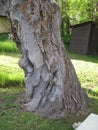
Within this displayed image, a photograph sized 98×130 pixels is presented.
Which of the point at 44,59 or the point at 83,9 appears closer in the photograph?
the point at 44,59

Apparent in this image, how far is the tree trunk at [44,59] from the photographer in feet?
15.4

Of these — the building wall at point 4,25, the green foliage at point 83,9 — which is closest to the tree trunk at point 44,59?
the building wall at point 4,25

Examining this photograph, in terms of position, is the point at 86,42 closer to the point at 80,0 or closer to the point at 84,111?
the point at 80,0

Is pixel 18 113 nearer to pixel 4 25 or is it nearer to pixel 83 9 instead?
pixel 4 25

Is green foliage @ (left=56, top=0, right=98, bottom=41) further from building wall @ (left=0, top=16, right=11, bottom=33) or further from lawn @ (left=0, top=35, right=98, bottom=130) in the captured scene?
building wall @ (left=0, top=16, right=11, bottom=33)

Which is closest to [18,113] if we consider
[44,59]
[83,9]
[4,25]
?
[44,59]

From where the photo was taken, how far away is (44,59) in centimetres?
488

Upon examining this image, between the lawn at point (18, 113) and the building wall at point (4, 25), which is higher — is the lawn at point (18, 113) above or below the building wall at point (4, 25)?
below

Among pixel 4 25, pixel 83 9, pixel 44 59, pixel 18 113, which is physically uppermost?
pixel 4 25

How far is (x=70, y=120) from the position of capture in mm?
4898

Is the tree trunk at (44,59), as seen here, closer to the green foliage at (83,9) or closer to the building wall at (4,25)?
the building wall at (4,25)

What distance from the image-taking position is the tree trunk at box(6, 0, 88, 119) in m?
4.71

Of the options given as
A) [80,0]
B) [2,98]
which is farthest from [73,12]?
[2,98]

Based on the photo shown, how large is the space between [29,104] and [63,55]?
3.18 feet
